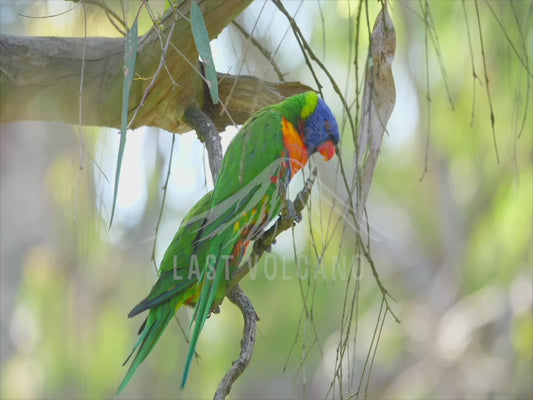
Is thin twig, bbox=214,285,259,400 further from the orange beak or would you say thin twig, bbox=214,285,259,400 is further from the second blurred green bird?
the orange beak

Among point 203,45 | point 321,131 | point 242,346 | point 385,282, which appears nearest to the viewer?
point 203,45

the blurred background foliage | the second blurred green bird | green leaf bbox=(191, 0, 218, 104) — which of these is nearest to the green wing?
the second blurred green bird

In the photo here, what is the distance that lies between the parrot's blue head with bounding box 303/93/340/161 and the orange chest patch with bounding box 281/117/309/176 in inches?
1.1

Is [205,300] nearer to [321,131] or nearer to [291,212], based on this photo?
[291,212]

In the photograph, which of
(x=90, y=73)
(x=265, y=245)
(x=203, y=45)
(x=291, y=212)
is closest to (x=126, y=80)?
(x=203, y=45)

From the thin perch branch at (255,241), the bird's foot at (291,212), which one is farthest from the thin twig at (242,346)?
the bird's foot at (291,212)

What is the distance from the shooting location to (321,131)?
1.87 metres

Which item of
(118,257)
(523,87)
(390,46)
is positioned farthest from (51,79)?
(118,257)

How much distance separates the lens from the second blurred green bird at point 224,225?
59.5 inches

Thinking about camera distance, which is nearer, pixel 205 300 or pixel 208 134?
pixel 205 300

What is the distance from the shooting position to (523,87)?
291 centimetres

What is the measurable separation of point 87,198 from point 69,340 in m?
1.95

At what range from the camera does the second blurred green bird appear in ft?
4.96

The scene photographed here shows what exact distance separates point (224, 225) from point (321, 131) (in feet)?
1.53
